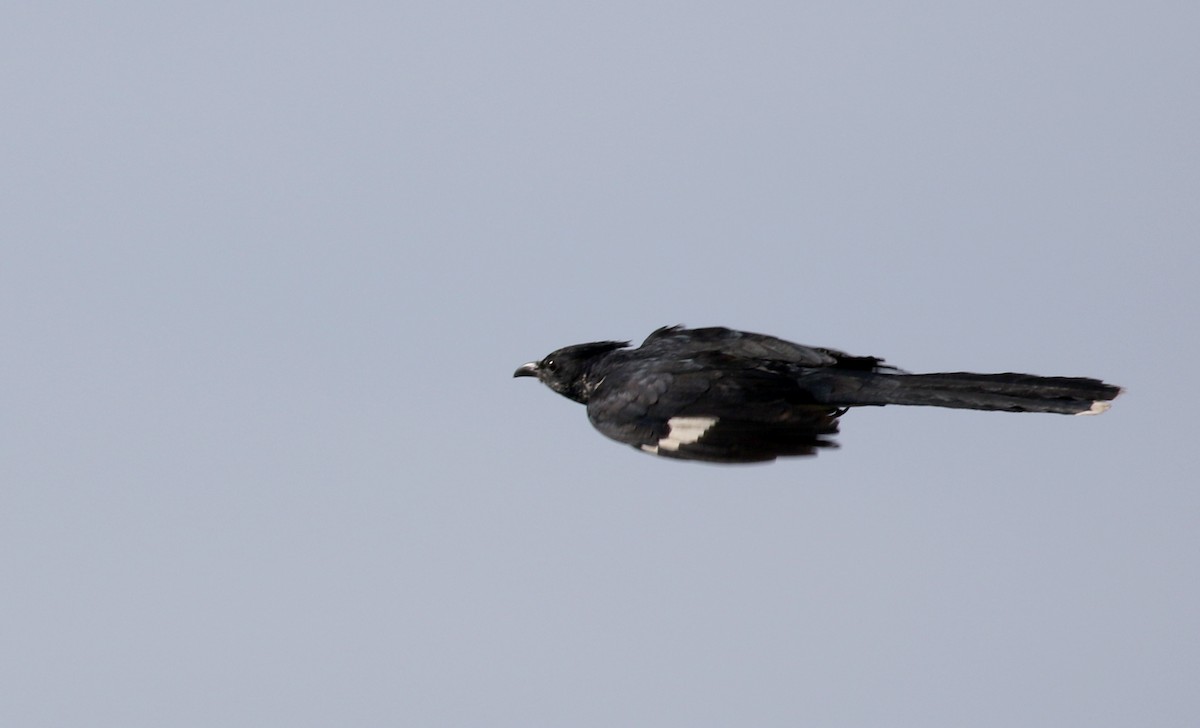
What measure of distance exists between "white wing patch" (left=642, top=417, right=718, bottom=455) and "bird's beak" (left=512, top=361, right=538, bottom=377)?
11.5 ft

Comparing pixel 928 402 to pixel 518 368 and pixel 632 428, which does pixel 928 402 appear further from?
pixel 518 368

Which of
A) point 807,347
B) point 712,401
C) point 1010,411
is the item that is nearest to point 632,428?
point 712,401

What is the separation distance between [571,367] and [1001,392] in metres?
4.28

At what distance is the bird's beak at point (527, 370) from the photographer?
18172mm

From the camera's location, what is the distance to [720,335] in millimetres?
16219

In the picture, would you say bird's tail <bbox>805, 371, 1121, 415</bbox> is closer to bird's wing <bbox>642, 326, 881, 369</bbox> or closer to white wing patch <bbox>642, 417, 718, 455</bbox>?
bird's wing <bbox>642, 326, 881, 369</bbox>

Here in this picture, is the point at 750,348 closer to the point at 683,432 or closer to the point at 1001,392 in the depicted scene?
the point at 683,432

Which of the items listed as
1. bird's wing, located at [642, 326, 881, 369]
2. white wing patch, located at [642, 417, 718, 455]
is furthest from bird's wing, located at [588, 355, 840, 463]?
bird's wing, located at [642, 326, 881, 369]

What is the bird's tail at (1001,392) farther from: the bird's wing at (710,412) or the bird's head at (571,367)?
the bird's head at (571,367)

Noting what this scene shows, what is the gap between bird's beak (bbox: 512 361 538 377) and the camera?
→ 1817 cm

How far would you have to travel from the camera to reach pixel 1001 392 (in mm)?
14742

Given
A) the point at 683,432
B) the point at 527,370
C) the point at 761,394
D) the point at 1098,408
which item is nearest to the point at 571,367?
the point at 527,370

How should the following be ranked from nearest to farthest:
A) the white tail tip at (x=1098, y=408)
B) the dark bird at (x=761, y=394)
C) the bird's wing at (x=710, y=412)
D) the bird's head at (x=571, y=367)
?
the bird's wing at (x=710, y=412) → the dark bird at (x=761, y=394) → the white tail tip at (x=1098, y=408) → the bird's head at (x=571, y=367)

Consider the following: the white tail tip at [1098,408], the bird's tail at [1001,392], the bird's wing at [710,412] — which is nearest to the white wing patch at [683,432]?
the bird's wing at [710,412]
